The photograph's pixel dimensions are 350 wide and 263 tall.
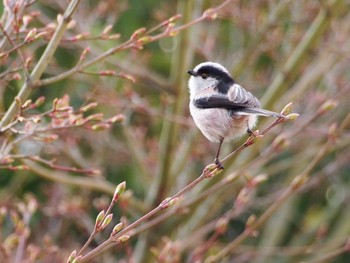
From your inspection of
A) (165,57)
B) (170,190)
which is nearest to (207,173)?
(170,190)

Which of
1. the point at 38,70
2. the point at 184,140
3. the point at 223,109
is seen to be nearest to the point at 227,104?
the point at 223,109

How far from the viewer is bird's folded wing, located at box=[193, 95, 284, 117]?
2.96m

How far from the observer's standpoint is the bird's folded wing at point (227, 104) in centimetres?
296

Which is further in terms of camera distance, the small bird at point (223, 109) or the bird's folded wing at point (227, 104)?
the small bird at point (223, 109)

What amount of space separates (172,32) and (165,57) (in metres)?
3.83

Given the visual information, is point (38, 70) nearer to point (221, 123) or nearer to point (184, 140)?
point (221, 123)

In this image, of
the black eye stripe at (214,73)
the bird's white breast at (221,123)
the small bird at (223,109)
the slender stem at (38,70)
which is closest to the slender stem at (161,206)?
the small bird at (223,109)

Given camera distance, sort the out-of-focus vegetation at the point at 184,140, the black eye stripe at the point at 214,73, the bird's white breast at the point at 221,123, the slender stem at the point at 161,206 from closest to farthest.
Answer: the slender stem at the point at 161,206
the bird's white breast at the point at 221,123
the black eye stripe at the point at 214,73
the out-of-focus vegetation at the point at 184,140

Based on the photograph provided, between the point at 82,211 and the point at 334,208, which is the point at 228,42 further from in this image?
the point at 82,211

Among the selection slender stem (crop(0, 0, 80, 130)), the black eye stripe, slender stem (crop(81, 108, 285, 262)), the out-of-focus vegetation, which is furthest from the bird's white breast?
slender stem (crop(0, 0, 80, 130))

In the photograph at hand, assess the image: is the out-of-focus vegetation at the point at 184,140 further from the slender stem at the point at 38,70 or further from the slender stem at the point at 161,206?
the slender stem at the point at 161,206

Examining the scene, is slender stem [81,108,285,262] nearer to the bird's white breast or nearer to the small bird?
the small bird

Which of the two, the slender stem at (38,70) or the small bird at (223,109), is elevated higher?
the slender stem at (38,70)

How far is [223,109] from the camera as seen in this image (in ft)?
10.5
